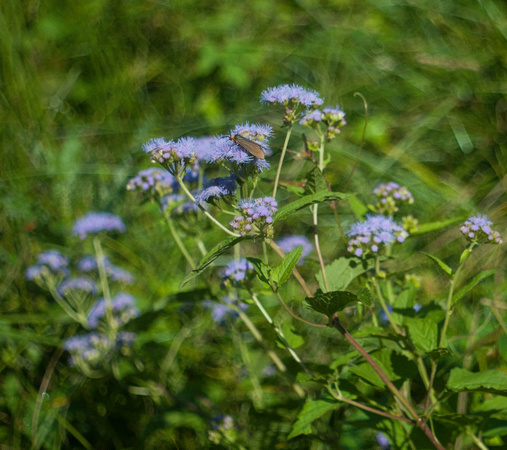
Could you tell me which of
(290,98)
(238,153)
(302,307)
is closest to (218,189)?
(238,153)

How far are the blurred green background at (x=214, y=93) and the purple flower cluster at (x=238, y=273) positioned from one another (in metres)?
1.46

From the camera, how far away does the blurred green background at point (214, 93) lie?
4.08 m

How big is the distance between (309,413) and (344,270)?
55 centimetres

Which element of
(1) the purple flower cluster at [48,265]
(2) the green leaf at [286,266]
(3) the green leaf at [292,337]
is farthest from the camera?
(1) the purple flower cluster at [48,265]

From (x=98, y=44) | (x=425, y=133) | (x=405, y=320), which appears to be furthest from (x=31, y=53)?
(x=405, y=320)

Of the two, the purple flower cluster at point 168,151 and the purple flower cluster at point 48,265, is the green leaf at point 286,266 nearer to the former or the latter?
the purple flower cluster at point 168,151

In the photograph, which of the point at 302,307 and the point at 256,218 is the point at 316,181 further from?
the point at 302,307

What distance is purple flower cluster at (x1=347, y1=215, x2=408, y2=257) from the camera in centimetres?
193

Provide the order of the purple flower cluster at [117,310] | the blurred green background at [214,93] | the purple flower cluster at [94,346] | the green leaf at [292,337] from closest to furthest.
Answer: the green leaf at [292,337]
the purple flower cluster at [94,346]
the purple flower cluster at [117,310]
the blurred green background at [214,93]

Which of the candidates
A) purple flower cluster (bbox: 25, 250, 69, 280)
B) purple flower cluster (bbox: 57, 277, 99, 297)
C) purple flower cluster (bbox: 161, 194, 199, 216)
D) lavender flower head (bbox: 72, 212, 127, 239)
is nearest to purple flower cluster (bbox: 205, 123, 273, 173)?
purple flower cluster (bbox: 161, 194, 199, 216)

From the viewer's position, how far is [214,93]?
5262mm

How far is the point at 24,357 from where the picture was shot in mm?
3455

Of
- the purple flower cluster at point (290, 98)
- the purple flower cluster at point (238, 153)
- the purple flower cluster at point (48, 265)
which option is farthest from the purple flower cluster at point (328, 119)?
the purple flower cluster at point (48, 265)

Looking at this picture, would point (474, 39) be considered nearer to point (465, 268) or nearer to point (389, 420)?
point (465, 268)
